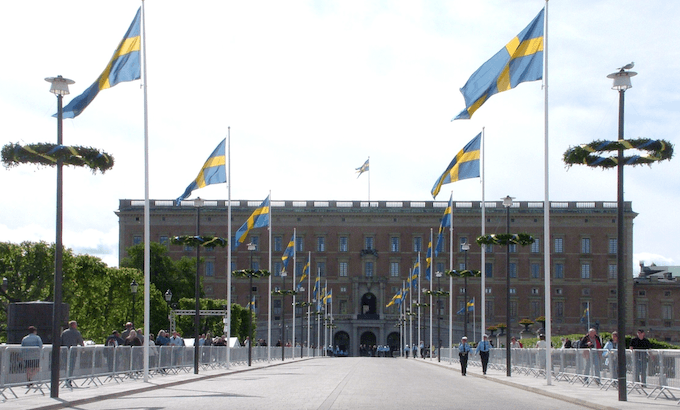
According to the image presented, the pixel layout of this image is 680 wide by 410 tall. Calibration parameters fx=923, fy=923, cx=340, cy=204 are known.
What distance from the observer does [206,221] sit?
383 feet

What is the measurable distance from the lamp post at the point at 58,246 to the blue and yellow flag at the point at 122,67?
0.99 meters

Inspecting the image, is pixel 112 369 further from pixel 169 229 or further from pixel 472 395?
pixel 169 229

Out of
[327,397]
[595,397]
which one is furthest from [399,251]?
[327,397]

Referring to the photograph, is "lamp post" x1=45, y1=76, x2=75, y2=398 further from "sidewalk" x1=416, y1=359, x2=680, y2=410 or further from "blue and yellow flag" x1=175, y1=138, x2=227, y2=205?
"blue and yellow flag" x1=175, y1=138, x2=227, y2=205

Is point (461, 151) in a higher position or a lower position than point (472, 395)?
higher

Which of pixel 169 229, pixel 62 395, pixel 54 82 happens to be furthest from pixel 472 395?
pixel 169 229

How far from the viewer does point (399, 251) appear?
118688mm

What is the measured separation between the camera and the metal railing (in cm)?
1975

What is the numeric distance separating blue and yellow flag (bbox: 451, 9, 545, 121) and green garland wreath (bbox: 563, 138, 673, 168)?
3.21m

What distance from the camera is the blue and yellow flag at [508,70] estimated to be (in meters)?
24.2

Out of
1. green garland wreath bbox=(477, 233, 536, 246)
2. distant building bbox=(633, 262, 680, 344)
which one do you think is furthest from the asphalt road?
distant building bbox=(633, 262, 680, 344)

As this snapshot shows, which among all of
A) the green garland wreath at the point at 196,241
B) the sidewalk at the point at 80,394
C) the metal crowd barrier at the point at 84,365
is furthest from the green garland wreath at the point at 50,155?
the green garland wreath at the point at 196,241

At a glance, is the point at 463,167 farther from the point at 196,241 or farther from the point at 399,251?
the point at 399,251

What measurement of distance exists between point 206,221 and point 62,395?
317 ft
